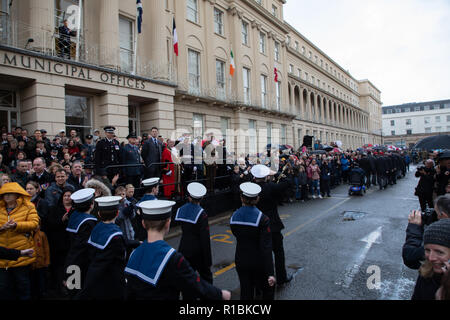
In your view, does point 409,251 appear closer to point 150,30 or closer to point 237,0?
point 150,30

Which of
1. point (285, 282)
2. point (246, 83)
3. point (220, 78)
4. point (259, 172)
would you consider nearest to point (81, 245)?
point (259, 172)

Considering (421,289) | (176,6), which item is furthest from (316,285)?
(176,6)

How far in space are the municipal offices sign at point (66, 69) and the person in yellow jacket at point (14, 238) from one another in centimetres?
877

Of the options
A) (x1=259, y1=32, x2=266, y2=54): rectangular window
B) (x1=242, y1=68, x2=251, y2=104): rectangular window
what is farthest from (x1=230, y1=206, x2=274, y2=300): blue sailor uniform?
(x1=259, y1=32, x2=266, y2=54): rectangular window

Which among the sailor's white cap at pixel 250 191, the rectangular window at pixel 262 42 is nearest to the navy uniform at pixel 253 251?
the sailor's white cap at pixel 250 191

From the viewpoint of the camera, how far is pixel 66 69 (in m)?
11.6

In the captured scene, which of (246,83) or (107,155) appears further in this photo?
→ (246,83)

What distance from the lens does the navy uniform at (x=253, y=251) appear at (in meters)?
3.57

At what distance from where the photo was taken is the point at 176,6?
1861 centimetres

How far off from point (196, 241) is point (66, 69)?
1091 cm

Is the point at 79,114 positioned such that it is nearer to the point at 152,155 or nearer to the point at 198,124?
the point at 152,155

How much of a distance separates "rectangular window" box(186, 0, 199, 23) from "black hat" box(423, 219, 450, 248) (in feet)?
68.0

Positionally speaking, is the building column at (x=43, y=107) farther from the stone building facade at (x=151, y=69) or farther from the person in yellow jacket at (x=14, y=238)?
the person in yellow jacket at (x=14, y=238)

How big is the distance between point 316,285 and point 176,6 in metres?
19.1
